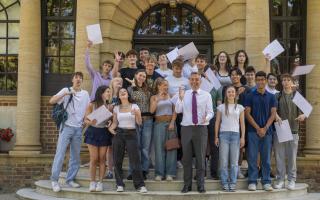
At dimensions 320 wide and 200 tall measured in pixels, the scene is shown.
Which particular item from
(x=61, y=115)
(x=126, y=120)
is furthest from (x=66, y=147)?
(x=126, y=120)

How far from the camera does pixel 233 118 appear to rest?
862 centimetres

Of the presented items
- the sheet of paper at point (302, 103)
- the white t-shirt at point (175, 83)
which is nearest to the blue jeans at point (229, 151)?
the white t-shirt at point (175, 83)

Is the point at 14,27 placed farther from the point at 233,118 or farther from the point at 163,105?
the point at 233,118

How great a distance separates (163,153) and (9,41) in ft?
21.4

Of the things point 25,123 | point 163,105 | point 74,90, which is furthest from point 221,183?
point 25,123

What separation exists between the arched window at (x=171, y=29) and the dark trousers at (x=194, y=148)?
526cm

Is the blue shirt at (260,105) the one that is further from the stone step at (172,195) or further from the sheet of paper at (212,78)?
the stone step at (172,195)

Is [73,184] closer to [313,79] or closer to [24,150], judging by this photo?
[24,150]

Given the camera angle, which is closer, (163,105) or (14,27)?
(163,105)

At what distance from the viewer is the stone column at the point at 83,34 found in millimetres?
12258

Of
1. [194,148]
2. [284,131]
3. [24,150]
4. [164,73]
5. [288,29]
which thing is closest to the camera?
[194,148]

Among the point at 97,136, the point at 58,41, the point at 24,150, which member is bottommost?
the point at 24,150

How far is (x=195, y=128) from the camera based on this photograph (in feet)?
27.8

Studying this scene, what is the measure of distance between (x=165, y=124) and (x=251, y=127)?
1.44 meters
